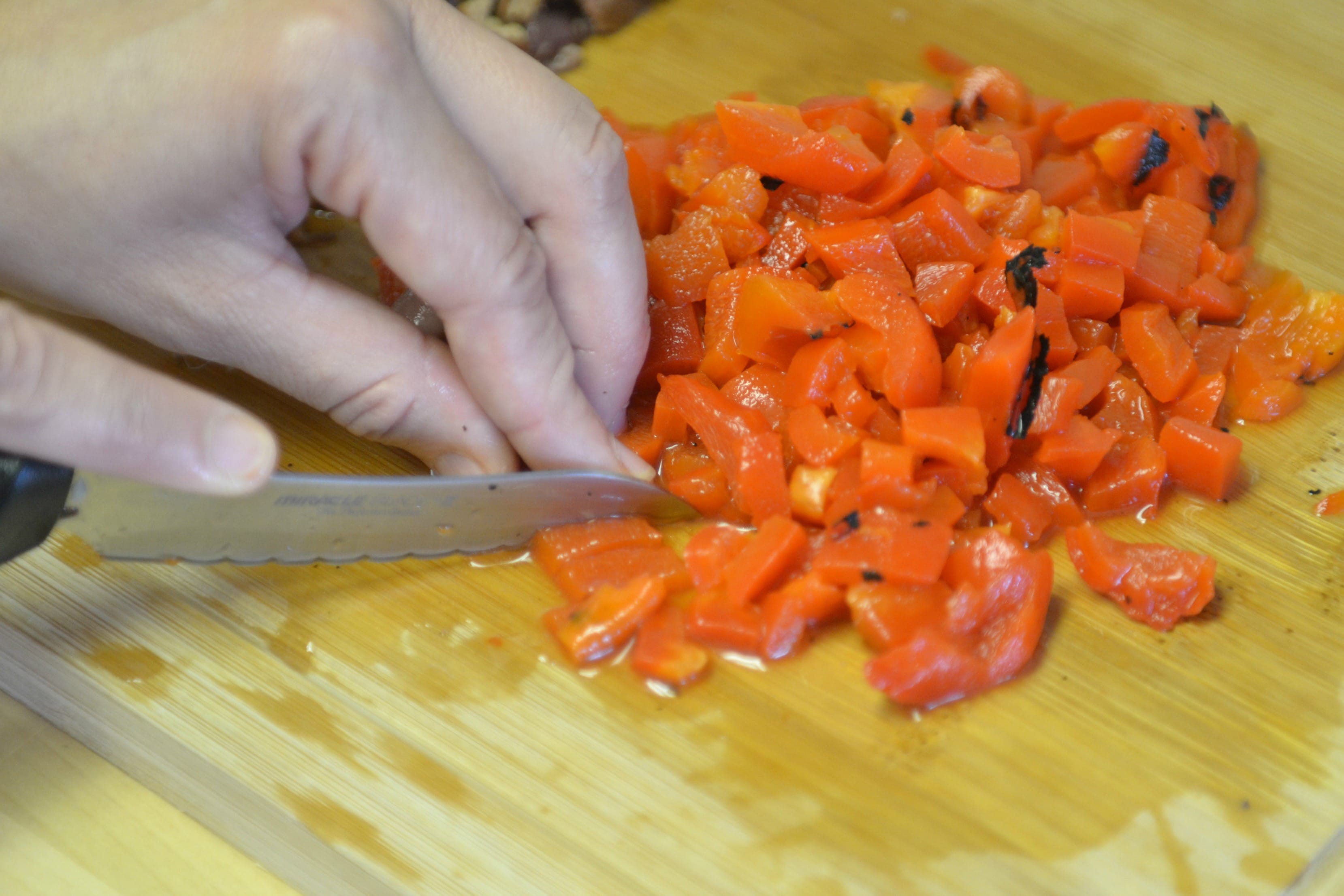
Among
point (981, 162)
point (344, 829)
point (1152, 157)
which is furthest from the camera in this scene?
point (1152, 157)

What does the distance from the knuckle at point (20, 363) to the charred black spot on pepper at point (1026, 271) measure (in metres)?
1.60

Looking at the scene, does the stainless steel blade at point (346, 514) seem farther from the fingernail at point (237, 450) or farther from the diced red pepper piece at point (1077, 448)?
the diced red pepper piece at point (1077, 448)

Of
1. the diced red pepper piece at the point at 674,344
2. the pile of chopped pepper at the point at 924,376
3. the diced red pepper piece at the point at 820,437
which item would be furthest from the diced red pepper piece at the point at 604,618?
the diced red pepper piece at the point at 674,344

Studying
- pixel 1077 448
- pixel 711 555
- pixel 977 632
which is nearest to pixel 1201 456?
pixel 1077 448

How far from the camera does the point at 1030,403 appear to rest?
6.70ft

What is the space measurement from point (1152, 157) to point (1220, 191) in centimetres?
18

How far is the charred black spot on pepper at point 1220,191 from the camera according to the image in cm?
254

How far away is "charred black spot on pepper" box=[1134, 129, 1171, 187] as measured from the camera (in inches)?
98.7

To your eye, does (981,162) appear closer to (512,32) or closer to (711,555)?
(711,555)

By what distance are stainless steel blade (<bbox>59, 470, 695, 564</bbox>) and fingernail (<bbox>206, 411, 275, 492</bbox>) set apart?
10.6 inches

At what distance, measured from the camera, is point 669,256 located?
2287 mm

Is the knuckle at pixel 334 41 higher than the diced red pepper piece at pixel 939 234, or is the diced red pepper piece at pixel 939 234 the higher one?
the knuckle at pixel 334 41

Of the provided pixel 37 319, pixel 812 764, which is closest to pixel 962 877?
pixel 812 764

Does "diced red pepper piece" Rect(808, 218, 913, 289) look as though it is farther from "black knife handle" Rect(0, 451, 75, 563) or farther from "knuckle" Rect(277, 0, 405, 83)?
"black knife handle" Rect(0, 451, 75, 563)
